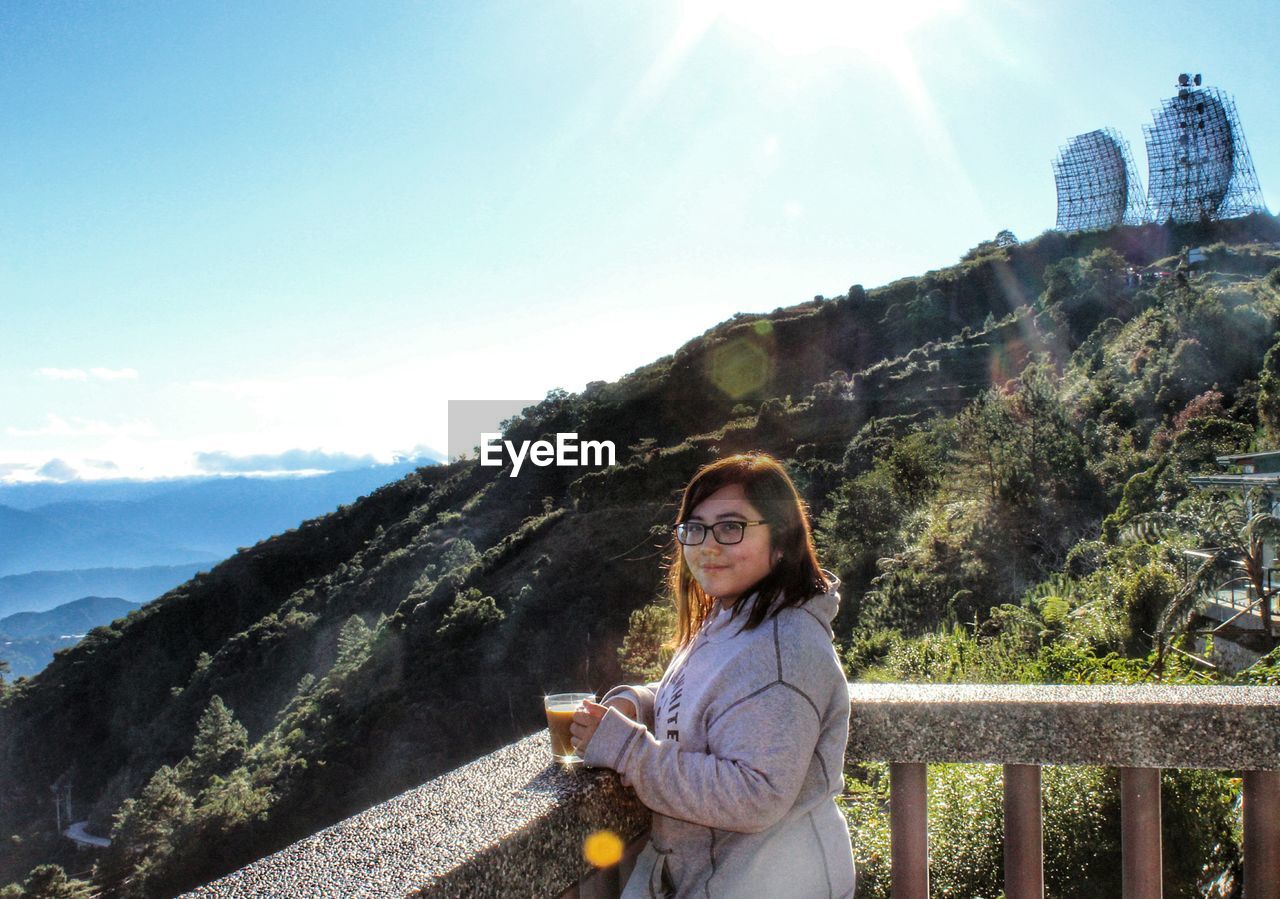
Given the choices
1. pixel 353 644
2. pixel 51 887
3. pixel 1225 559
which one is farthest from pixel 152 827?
pixel 1225 559

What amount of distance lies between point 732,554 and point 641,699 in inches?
12.2

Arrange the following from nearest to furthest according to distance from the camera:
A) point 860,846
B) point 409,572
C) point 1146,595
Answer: point 860,846 → point 1146,595 → point 409,572

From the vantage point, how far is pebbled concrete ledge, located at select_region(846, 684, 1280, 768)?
4.55ft

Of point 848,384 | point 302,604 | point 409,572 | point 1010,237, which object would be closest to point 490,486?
point 409,572

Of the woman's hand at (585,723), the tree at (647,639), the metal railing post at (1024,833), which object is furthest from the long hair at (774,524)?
the tree at (647,639)

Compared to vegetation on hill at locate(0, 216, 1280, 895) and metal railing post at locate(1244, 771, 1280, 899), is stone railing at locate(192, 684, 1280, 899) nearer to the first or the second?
metal railing post at locate(1244, 771, 1280, 899)

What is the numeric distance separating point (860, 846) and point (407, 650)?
107 ft

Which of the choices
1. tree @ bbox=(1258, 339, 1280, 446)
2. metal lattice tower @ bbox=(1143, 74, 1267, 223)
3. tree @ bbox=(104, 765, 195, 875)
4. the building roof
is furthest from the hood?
metal lattice tower @ bbox=(1143, 74, 1267, 223)

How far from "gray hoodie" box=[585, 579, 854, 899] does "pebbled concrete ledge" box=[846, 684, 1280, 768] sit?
0.17 meters

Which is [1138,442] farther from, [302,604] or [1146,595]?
[302,604]

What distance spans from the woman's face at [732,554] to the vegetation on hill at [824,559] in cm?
165

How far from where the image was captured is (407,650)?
35062mm

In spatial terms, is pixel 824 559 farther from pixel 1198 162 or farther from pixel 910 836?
pixel 1198 162

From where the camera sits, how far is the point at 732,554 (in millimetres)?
1496
